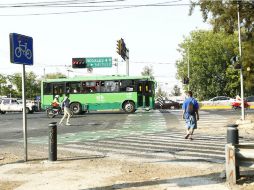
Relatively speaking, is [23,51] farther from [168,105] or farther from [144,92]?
[168,105]

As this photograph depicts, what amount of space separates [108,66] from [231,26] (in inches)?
1375

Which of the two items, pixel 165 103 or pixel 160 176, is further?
pixel 165 103

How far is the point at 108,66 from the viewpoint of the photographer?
54812 mm

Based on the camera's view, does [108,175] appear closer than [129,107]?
Yes

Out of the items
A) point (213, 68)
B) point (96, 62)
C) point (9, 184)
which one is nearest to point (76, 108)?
point (96, 62)

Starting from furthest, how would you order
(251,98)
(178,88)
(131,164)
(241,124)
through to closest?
1. (178,88)
2. (251,98)
3. (241,124)
4. (131,164)

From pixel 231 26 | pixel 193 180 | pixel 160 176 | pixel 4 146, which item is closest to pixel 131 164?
pixel 160 176

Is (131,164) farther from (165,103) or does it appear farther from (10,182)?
(165,103)

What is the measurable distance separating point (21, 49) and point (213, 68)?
197 feet

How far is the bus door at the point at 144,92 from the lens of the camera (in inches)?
1382

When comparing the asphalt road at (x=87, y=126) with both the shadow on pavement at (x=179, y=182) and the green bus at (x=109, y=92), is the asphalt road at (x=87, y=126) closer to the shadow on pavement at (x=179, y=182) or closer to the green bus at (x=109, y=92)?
the green bus at (x=109, y=92)

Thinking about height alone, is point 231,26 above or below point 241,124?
above

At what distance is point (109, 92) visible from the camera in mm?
35406

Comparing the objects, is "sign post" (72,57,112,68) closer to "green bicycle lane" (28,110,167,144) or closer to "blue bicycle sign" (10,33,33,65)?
→ "green bicycle lane" (28,110,167,144)
